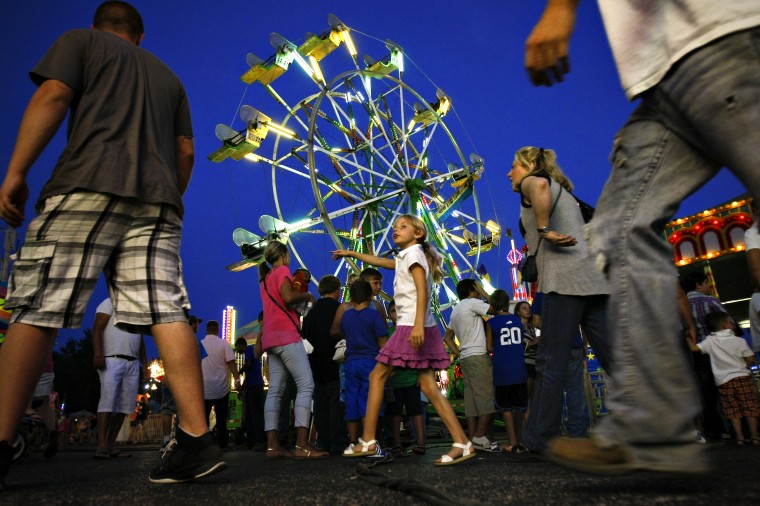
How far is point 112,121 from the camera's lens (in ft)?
7.48

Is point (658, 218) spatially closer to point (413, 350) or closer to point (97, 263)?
point (97, 263)

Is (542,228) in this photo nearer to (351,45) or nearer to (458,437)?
(458,437)

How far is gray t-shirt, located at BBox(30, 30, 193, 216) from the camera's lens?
2.15 meters

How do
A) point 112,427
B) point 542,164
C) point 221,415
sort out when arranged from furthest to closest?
1. point 221,415
2. point 112,427
3. point 542,164

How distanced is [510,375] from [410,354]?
5.67 ft

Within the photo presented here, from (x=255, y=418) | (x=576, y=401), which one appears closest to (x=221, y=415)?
(x=255, y=418)

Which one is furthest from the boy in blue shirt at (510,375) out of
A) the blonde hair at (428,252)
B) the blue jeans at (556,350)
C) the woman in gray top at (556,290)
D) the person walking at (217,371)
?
the person walking at (217,371)

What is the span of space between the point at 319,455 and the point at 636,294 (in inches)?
135

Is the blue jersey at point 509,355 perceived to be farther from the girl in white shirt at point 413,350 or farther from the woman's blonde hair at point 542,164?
the woman's blonde hair at point 542,164

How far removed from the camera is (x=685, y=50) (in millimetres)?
1312

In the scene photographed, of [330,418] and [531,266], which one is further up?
[531,266]

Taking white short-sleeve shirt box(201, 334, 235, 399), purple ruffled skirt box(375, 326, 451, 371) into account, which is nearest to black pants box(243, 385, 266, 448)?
white short-sleeve shirt box(201, 334, 235, 399)

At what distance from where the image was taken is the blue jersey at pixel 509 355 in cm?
489

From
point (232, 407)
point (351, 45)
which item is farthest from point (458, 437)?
point (351, 45)
